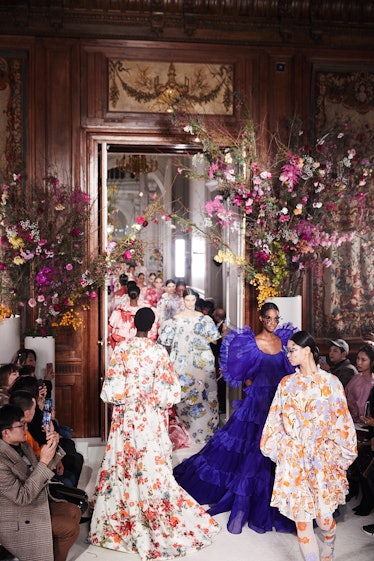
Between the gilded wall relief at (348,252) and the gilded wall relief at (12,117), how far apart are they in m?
3.21

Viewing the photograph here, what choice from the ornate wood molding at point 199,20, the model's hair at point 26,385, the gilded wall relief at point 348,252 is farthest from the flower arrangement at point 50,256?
the gilded wall relief at point 348,252

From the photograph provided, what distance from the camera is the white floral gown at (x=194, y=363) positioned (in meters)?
7.84

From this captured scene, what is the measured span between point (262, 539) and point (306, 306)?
10.7ft

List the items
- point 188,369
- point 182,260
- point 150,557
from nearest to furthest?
point 150,557 → point 188,369 → point 182,260

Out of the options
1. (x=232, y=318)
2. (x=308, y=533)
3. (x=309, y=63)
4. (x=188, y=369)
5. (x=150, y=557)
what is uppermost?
(x=309, y=63)

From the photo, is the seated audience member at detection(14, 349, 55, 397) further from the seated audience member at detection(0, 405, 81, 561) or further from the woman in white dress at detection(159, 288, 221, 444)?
the seated audience member at detection(0, 405, 81, 561)

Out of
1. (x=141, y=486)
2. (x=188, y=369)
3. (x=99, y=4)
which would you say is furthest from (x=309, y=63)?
(x=141, y=486)

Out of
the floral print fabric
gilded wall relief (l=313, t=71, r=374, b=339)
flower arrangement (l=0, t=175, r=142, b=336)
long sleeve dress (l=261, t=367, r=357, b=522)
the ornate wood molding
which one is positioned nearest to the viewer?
long sleeve dress (l=261, t=367, r=357, b=522)

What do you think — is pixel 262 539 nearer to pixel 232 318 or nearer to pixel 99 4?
pixel 232 318

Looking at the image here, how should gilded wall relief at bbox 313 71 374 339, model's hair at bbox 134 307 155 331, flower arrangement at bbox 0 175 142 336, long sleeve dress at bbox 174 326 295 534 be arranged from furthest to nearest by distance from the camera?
gilded wall relief at bbox 313 71 374 339 < flower arrangement at bbox 0 175 142 336 < long sleeve dress at bbox 174 326 295 534 < model's hair at bbox 134 307 155 331

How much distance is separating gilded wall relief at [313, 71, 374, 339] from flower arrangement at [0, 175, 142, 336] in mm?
2222

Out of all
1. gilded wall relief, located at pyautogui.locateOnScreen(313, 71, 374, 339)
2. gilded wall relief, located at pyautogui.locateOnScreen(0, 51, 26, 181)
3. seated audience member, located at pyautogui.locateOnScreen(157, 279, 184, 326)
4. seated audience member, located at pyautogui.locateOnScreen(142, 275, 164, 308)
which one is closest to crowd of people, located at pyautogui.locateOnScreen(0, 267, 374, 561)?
gilded wall relief, located at pyautogui.locateOnScreen(313, 71, 374, 339)

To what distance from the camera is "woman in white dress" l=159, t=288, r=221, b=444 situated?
784 centimetres

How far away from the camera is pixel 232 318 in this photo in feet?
27.6
